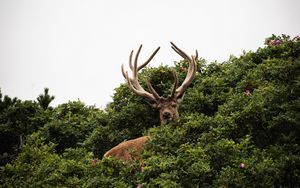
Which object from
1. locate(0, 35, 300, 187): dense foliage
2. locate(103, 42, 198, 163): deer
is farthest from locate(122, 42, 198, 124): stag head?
locate(0, 35, 300, 187): dense foliage

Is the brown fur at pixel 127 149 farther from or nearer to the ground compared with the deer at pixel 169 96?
nearer to the ground

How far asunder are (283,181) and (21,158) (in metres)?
4.57

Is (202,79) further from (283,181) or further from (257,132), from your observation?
(283,181)

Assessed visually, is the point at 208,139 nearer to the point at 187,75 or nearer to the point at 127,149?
the point at 127,149

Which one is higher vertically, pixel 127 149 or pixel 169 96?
pixel 169 96

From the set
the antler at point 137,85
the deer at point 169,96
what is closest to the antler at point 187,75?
the deer at point 169,96

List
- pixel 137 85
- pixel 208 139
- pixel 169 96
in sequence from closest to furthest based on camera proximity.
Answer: pixel 208 139, pixel 169 96, pixel 137 85

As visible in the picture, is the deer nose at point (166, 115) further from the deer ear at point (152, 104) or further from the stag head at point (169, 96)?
the deer ear at point (152, 104)

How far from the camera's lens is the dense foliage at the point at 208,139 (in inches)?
266

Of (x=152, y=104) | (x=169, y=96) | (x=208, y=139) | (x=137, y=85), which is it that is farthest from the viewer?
(x=137, y=85)

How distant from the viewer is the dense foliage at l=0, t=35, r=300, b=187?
677 cm

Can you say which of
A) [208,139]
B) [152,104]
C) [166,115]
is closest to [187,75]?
[152,104]

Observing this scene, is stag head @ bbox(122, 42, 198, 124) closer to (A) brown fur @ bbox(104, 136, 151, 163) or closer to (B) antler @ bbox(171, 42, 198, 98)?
(B) antler @ bbox(171, 42, 198, 98)

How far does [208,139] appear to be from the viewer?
750 cm
